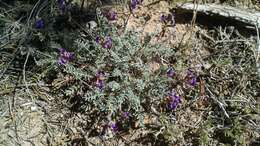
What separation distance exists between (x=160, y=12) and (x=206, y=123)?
1.10m

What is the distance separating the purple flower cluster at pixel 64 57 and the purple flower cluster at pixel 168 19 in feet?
2.66

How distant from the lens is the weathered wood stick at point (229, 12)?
13.2 ft

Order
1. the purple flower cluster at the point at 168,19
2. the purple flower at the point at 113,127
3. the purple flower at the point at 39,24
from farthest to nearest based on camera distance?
the purple flower cluster at the point at 168,19 → the purple flower at the point at 39,24 → the purple flower at the point at 113,127

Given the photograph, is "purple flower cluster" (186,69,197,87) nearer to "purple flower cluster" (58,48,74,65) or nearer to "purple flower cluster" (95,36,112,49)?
"purple flower cluster" (95,36,112,49)

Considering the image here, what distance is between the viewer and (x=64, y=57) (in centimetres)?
362

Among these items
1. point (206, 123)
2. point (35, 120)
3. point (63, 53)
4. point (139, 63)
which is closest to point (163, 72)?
point (139, 63)

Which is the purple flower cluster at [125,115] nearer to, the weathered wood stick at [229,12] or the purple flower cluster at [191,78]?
the purple flower cluster at [191,78]

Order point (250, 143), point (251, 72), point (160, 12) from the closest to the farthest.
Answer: point (250, 143)
point (251, 72)
point (160, 12)

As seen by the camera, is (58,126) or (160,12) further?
(160,12)

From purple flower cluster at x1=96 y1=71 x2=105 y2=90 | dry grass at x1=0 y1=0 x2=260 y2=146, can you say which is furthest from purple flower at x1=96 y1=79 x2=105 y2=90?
dry grass at x1=0 y1=0 x2=260 y2=146

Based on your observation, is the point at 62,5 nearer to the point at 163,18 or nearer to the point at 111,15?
the point at 111,15

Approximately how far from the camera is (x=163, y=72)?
3.74m

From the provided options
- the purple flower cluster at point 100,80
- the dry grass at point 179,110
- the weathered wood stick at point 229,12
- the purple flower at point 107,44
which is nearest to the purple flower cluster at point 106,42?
the purple flower at point 107,44

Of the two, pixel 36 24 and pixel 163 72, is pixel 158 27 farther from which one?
pixel 36 24
